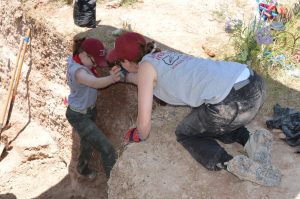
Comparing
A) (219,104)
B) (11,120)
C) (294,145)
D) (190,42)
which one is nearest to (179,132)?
(219,104)

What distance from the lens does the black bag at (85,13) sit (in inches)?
221

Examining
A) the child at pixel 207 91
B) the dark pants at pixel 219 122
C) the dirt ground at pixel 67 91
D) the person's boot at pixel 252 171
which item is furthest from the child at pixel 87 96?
the person's boot at pixel 252 171

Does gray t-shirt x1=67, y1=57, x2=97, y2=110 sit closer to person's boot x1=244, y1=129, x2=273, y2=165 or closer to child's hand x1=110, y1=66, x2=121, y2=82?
child's hand x1=110, y1=66, x2=121, y2=82

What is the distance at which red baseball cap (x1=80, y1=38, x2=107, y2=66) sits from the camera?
3.96m

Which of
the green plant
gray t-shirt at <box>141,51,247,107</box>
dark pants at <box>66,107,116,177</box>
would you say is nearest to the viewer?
gray t-shirt at <box>141,51,247,107</box>

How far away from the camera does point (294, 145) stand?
12.5 feet

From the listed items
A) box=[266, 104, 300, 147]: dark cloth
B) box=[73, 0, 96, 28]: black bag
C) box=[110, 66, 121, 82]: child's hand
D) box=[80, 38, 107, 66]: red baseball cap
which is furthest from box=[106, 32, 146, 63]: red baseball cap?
box=[73, 0, 96, 28]: black bag

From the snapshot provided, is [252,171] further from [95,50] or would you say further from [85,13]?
[85,13]

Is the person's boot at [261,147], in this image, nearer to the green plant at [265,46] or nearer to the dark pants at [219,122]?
the dark pants at [219,122]

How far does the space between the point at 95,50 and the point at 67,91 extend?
2073 millimetres

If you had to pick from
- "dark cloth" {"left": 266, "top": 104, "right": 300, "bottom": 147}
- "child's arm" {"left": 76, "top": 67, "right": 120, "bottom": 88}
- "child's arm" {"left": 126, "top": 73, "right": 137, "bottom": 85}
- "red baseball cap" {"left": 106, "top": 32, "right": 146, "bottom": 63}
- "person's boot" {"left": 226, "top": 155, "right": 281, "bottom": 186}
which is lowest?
"dark cloth" {"left": 266, "top": 104, "right": 300, "bottom": 147}

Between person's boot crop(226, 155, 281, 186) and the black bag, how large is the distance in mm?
3234

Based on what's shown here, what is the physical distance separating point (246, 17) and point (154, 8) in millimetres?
1415

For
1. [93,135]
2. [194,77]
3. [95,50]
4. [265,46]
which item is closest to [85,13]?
[95,50]
